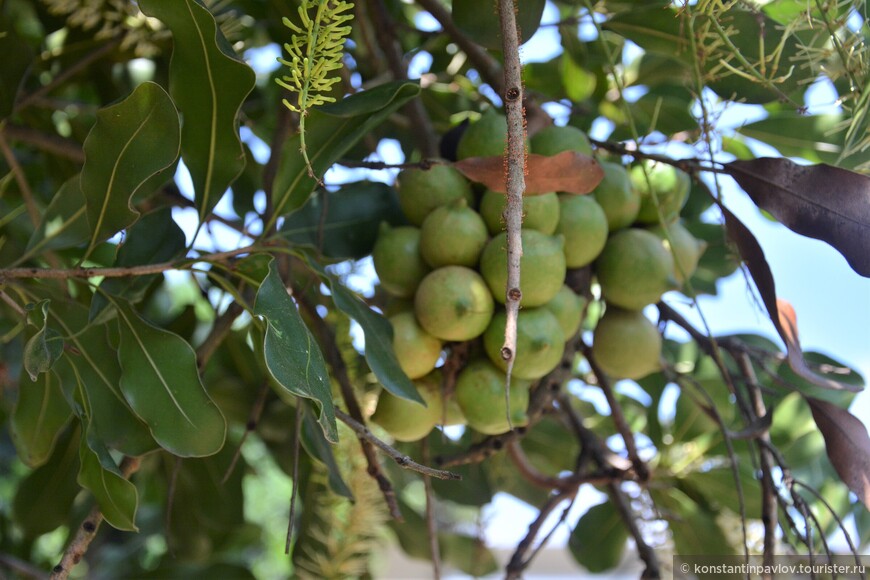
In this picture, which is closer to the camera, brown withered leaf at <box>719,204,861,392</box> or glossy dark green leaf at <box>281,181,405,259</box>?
brown withered leaf at <box>719,204,861,392</box>

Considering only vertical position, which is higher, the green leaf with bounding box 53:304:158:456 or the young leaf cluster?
the young leaf cluster

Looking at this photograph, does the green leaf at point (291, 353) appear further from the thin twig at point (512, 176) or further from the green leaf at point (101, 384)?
the green leaf at point (101, 384)

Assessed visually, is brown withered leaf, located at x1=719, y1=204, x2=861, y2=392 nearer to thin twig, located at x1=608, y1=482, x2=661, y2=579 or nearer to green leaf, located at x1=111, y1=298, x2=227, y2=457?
thin twig, located at x1=608, y1=482, x2=661, y2=579

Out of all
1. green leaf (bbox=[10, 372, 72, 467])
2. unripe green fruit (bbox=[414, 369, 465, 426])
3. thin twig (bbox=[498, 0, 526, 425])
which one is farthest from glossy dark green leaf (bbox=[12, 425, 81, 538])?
thin twig (bbox=[498, 0, 526, 425])

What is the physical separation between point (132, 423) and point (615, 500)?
68cm

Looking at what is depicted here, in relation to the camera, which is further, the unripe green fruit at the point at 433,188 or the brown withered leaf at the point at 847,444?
the unripe green fruit at the point at 433,188

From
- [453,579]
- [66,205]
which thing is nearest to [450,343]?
[66,205]

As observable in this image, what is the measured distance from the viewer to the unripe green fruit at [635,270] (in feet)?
3.30

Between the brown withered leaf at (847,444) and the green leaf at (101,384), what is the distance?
2.38 ft

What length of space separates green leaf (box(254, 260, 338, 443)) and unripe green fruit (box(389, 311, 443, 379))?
21cm

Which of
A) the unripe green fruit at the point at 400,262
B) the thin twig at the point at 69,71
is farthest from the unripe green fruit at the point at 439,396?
the thin twig at the point at 69,71

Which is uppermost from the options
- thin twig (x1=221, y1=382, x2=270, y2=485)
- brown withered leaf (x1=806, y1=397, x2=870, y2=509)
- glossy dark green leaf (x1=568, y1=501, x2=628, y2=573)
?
brown withered leaf (x1=806, y1=397, x2=870, y2=509)

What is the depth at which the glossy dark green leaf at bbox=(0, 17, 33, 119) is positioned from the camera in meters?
1.22

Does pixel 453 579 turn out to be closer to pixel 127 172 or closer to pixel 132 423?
pixel 132 423
